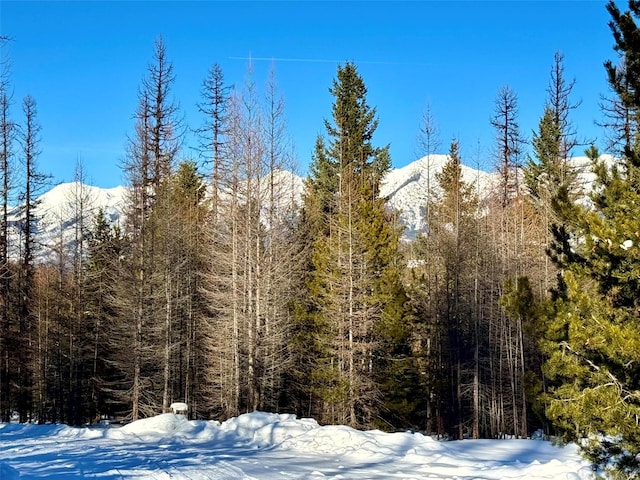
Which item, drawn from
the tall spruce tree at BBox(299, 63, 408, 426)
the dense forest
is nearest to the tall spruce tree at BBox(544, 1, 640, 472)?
the dense forest

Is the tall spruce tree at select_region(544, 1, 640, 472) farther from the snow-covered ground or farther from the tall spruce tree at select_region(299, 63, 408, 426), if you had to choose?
the tall spruce tree at select_region(299, 63, 408, 426)

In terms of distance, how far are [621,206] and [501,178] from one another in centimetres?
2109

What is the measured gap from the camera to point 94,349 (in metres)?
25.4

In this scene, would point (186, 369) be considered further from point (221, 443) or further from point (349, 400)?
point (221, 443)

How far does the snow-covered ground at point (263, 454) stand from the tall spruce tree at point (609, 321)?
5.16 feet

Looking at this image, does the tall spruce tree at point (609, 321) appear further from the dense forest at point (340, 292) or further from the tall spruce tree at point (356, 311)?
the tall spruce tree at point (356, 311)

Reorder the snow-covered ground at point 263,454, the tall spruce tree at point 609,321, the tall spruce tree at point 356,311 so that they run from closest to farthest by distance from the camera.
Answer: the tall spruce tree at point 609,321, the snow-covered ground at point 263,454, the tall spruce tree at point 356,311

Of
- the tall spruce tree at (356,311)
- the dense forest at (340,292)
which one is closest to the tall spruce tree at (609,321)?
the dense forest at (340,292)

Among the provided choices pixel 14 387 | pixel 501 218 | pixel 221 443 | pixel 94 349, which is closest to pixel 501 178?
pixel 501 218

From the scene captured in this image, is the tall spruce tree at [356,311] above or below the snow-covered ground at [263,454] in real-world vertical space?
above

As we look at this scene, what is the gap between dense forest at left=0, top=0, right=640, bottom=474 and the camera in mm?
6805

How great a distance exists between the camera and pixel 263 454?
10.6 meters

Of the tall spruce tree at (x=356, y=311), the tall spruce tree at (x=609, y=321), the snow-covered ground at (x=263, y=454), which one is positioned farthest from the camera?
the tall spruce tree at (x=356, y=311)

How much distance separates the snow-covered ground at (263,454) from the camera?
8.39 m
